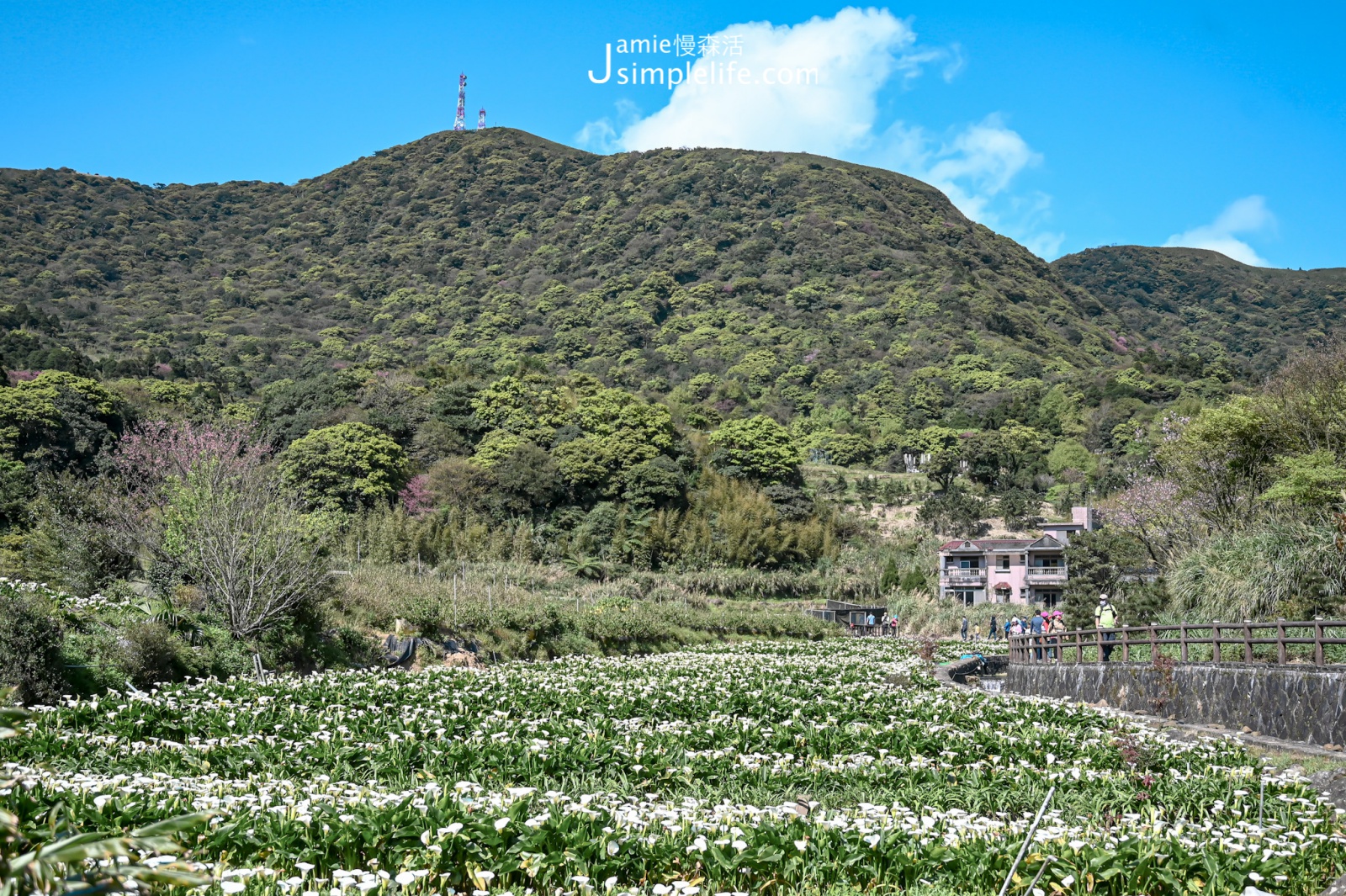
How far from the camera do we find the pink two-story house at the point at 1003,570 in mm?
46312

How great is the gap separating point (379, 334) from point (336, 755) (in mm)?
96110

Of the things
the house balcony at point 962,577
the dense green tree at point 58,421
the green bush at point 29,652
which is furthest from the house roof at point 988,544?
the green bush at point 29,652

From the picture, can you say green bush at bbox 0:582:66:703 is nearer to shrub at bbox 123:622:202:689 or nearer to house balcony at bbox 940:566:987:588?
shrub at bbox 123:622:202:689

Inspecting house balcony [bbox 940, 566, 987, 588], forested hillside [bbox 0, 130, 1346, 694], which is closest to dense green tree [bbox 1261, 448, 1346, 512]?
forested hillside [bbox 0, 130, 1346, 694]

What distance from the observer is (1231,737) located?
1121 centimetres

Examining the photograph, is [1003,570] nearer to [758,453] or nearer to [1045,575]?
[1045,575]

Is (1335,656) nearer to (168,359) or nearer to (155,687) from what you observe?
(155,687)

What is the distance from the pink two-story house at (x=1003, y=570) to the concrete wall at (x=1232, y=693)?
30.6 m

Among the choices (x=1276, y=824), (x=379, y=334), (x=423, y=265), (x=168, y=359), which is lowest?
(x=1276, y=824)

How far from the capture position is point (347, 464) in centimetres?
4084

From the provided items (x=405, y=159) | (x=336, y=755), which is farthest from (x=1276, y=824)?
(x=405, y=159)

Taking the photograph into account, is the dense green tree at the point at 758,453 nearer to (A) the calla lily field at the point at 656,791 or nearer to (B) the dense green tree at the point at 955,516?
(B) the dense green tree at the point at 955,516

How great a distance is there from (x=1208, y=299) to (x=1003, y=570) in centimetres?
13054

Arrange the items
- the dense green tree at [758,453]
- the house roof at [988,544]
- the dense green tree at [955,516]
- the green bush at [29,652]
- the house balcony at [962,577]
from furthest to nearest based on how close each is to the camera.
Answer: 1. the dense green tree at [955,516]
2. the dense green tree at [758,453]
3. the house balcony at [962,577]
4. the house roof at [988,544]
5. the green bush at [29,652]
